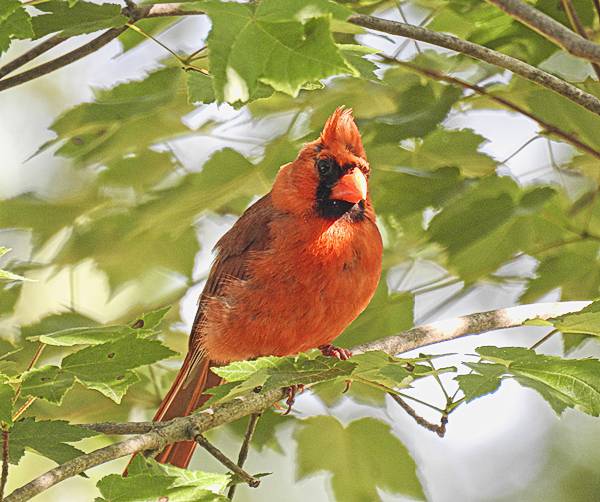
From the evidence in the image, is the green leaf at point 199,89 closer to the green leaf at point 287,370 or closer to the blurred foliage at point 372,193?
the blurred foliage at point 372,193

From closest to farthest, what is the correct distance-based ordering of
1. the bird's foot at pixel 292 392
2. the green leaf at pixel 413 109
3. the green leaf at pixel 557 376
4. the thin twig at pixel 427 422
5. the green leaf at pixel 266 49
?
the green leaf at pixel 266 49, the green leaf at pixel 557 376, the thin twig at pixel 427 422, the bird's foot at pixel 292 392, the green leaf at pixel 413 109

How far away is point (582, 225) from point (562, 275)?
0.59 feet

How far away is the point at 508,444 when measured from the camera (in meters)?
4.98

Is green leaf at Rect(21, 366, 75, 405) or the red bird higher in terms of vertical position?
green leaf at Rect(21, 366, 75, 405)

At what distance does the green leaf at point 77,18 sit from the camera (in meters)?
1.54

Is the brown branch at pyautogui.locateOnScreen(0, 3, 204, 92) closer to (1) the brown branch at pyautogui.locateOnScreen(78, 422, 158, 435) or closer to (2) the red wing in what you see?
(1) the brown branch at pyautogui.locateOnScreen(78, 422, 158, 435)

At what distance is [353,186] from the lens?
222 cm

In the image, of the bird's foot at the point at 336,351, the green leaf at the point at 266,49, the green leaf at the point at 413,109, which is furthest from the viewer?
the bird's foot at the point at 336,351

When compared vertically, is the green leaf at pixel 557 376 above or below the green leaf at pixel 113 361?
below

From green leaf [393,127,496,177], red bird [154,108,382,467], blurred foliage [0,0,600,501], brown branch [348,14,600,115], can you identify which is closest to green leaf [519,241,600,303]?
blurred foliage [0,0,600,501]

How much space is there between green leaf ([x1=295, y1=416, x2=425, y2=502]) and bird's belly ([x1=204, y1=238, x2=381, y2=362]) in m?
0.21

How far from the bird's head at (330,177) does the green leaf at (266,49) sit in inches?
36.9

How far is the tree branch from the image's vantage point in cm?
139

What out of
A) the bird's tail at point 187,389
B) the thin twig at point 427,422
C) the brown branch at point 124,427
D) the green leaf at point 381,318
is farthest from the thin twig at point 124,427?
the green leaf at point 381,318
